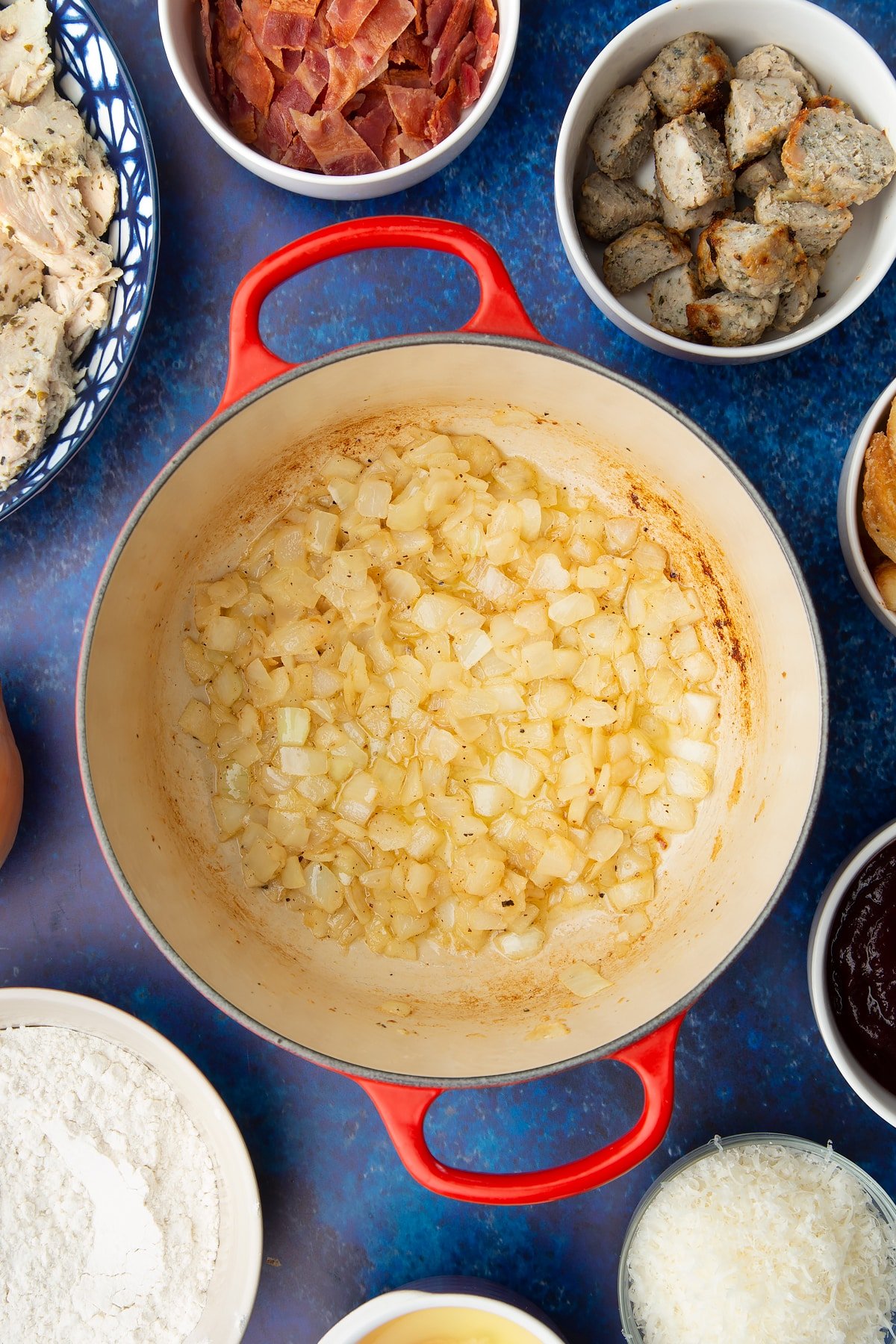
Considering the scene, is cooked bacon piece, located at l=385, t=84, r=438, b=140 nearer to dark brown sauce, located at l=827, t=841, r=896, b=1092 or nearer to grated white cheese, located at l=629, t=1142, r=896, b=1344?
dark brown sauce, located at l=827, t=841, r=896, b=1092

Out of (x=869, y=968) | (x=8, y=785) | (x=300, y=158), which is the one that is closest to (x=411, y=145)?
(x=300, y=158)

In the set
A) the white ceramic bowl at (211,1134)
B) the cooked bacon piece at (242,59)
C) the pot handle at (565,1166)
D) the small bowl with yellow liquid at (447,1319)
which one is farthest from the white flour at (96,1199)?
the cooked bacon piece at (242,59)

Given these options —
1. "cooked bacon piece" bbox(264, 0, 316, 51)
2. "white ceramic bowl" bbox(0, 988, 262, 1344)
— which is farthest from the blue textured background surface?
"cooked bacon piece" bbox(264, 0, 316, 51)

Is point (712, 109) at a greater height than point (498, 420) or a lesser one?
greater

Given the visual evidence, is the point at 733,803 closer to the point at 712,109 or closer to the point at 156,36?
the point at 712,109

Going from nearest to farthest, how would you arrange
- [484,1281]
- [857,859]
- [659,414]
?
[659,414] < [857,859] < [484,1281]


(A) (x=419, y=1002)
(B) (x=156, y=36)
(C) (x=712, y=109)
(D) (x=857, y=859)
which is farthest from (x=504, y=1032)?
(B) (x=156, y=36)

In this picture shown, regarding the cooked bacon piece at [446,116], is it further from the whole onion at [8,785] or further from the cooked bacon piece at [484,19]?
the whole onion at [8,785]
